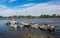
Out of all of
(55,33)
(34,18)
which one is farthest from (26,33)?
(55,33)

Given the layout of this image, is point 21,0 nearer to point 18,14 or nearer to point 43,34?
point 18,14

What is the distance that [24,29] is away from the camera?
2660 millimetres

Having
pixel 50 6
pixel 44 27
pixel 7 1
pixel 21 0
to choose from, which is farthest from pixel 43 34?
pixel 7 1

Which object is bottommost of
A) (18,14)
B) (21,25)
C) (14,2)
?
(21,25)

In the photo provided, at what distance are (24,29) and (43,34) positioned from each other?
387 millimetres

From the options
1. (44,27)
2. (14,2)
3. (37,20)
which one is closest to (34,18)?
(37,20)

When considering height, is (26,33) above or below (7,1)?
below

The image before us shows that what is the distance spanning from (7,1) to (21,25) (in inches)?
21.2

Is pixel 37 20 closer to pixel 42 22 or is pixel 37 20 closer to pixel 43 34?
pixel 42 22

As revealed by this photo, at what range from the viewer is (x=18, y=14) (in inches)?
105

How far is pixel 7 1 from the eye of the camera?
102 inches

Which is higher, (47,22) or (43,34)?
(47,22)

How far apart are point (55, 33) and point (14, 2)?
1.02m

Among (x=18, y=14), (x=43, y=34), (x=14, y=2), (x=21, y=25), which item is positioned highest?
(x=14, y=2)
